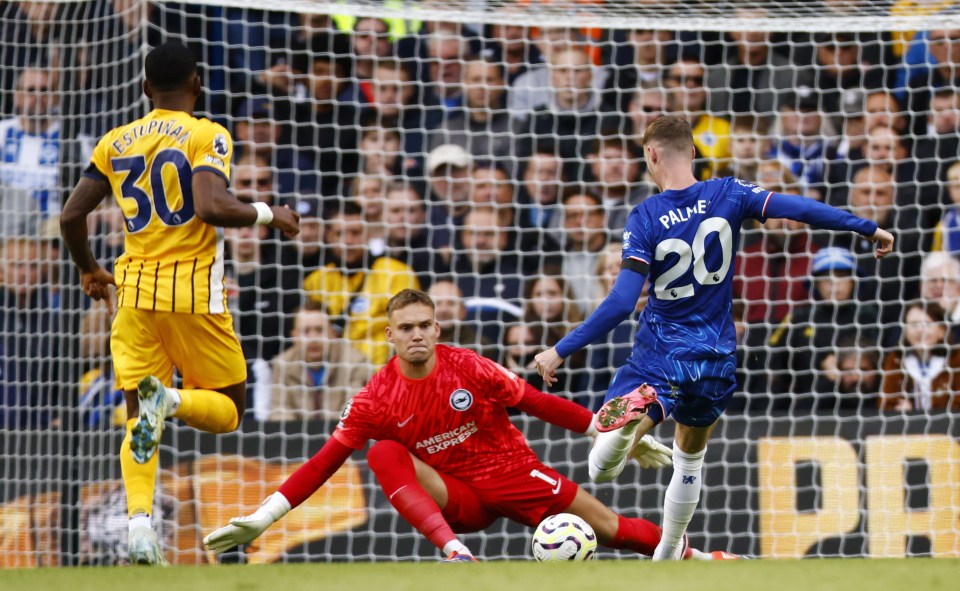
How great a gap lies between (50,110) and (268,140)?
1.26 meters

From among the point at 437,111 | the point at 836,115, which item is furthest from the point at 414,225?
the point at 836,115

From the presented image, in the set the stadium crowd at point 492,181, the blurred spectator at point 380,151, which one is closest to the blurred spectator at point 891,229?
the stadium crowd at point 492,181

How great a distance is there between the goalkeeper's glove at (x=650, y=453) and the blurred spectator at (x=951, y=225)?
124 inches

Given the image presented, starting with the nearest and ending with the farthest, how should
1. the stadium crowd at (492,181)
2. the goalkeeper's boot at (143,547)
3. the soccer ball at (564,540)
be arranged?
the goalkeeper's boot at (143,547) < the soccer ball at (564,540) < the stadium crowd at (492,181)

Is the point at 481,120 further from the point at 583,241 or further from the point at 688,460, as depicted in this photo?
the point at 688,460

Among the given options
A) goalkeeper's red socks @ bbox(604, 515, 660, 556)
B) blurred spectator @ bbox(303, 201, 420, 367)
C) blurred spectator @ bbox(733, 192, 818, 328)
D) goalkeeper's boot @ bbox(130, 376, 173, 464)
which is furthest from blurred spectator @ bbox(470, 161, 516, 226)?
goalkeeper's boot @ bbox(130, 376, 173, 464)

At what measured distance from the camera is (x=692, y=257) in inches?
188

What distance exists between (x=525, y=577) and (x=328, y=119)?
5089 mm

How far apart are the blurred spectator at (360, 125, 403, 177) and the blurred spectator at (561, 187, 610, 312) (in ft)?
3.54

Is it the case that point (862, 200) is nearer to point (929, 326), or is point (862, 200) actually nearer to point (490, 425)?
point (929, 326)

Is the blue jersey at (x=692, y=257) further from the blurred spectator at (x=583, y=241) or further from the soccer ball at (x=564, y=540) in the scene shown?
the blurred spectator at (x=583, y=241)

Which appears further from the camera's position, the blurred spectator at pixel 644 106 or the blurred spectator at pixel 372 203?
the blurred spectator at pixel 644 106

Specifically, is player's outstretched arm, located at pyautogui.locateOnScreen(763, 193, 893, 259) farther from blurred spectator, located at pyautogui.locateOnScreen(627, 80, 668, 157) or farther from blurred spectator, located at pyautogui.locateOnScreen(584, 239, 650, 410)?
blurred spectator, located at pyautogui.locateOnScreen(627, 80, 668, 157)

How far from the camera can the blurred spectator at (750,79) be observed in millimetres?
7934
